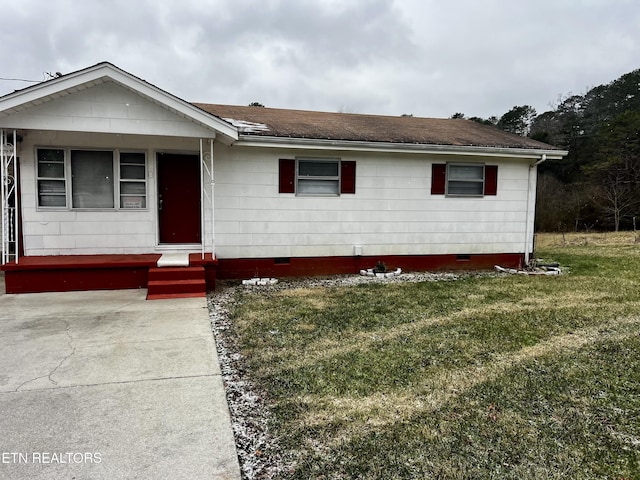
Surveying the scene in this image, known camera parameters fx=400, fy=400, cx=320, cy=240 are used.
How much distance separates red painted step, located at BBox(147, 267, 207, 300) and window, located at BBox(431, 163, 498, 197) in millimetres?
5193

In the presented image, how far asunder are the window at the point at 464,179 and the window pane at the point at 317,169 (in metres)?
2.19

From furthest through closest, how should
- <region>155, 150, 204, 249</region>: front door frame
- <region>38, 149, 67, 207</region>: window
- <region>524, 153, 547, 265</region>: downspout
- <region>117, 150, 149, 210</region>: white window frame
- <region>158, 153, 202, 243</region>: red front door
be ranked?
<region>524, 153, 547, 265</region>: downspout < <region>158, 153, 202, 243</region>: red front door < <region>155, 150, 204, 249</region>: front door frame < <region>117, 150, 149, 210</region>: white window frame < <region>38, 149, 67, 207</region>: window

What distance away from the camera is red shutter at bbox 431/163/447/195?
8617 millimetres

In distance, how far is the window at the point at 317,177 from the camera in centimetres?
793

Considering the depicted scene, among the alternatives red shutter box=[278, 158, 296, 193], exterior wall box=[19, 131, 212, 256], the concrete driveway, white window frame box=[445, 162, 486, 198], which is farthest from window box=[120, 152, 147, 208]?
white window frame box=[445, 162, 486, 198]

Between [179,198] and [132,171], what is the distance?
0.95m

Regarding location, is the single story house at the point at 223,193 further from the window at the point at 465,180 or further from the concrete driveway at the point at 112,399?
the concrete driveway at the point at 112,399

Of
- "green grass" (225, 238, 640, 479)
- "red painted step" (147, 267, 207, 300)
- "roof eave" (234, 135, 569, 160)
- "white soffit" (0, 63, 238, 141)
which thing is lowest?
"green grass" (225, 238, 640, 479)

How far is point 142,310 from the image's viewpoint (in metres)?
5.51

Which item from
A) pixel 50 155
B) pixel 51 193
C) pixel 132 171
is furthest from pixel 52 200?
pixel 132 171

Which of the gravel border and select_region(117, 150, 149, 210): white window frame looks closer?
the gravel border

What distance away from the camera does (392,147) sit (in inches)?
315

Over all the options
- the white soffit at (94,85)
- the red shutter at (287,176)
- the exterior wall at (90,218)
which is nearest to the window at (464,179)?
the red shutter at (287,176)

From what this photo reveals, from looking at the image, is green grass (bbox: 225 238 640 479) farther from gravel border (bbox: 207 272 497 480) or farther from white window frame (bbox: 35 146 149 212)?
white window frame (bbox: 35 146 149 212)
